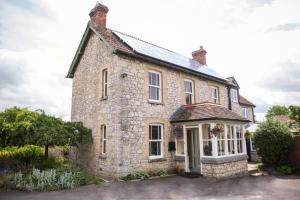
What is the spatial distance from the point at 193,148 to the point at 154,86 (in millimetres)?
4617

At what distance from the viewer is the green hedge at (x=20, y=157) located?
12.3 metres

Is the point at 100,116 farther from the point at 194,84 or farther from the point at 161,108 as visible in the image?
the point at 194,84

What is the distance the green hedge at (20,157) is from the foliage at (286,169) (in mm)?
14367

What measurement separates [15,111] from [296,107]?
75.5ft

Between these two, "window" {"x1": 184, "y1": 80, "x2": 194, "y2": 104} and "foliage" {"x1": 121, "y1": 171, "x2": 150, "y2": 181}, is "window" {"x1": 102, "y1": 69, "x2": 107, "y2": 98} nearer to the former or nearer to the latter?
"foliage" {"x1": 121, "y1": 171, "x2": 150, "y2": 181}

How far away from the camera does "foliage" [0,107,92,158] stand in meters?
11.8

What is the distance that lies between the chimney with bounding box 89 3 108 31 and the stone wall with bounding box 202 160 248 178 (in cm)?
1074

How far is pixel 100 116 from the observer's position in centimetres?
1373

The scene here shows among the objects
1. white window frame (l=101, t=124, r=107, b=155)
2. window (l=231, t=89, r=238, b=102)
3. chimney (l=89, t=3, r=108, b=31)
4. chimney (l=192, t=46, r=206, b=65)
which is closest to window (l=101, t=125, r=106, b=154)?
white window frame (l=101, t=124, r=107, b=155)

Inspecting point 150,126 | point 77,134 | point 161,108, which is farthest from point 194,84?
point 77,134

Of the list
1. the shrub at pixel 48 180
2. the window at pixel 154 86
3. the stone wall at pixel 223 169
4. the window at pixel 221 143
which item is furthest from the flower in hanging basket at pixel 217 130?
the shrub at pixel 48 180

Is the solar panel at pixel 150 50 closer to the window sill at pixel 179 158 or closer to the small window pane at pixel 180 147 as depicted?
the small window pane at pixel 180 147

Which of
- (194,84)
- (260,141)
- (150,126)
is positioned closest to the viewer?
(150,126)

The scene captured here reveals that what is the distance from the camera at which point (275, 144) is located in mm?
15336
